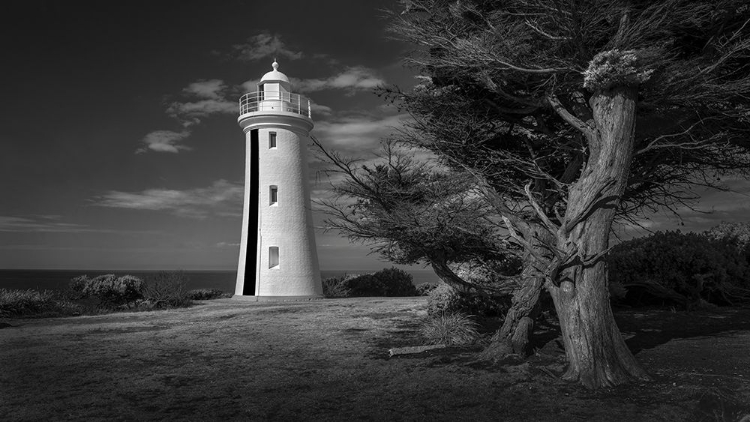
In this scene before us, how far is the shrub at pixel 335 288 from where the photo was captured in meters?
24.9

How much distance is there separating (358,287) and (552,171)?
58.2ft

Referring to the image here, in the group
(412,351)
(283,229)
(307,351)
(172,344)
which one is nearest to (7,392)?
(172,344)

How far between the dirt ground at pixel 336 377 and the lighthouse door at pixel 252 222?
Answer: 28.9 ft

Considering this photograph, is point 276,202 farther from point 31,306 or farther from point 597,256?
point 597,256

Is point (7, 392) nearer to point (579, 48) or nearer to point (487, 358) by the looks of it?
point (487, 358)

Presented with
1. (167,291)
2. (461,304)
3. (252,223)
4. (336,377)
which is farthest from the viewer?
(252,223)

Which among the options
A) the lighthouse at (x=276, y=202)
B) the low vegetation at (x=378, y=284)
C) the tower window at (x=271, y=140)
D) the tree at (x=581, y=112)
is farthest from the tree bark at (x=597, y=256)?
the low vegetation at (x=378, y=284)

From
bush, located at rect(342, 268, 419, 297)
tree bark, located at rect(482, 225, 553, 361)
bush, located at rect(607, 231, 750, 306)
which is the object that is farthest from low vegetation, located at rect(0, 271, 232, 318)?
bush, located at rect(607, 231, 750, 306)

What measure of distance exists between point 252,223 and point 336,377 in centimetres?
1511

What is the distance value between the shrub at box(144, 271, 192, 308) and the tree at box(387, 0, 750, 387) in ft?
42.6

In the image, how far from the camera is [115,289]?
2133cm

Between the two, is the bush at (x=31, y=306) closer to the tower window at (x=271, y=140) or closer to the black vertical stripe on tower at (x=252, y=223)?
the black vertical stripe on tower at (x=252, y=223)

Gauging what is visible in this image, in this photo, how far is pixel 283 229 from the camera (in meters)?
21.8

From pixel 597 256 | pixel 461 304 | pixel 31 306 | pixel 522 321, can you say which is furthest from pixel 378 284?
pixel 597 256
